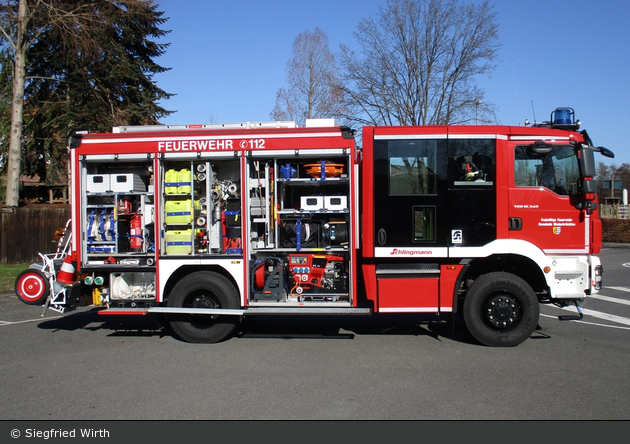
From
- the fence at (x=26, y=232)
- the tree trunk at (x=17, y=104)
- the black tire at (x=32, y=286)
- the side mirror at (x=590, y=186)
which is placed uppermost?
the tree trunk at (x=17, y=104)

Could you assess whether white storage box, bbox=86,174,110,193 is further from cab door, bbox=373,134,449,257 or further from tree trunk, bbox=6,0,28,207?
tree trunk, bbox=6,0,28,207

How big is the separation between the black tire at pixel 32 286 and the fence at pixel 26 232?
11.8 meters

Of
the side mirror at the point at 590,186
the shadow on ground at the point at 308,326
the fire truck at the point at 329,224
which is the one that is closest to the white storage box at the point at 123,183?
the fire truck at the point at 329,224

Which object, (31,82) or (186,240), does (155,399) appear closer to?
(186,240)

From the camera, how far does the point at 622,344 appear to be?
738cm

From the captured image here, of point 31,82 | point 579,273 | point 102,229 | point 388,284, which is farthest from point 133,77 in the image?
point 579,273

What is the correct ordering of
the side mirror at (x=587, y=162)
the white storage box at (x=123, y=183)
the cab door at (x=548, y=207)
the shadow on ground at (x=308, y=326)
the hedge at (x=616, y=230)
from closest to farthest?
the side mirror at (x=587, y=162), the cab door at (x=548, y=207), the white storage box at (x=123, y=183), the shadow on ground at (x=308, y=326), the hedge at (x=616, y=230)

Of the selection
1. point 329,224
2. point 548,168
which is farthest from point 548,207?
point 329,224

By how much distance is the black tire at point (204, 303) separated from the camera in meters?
7.37

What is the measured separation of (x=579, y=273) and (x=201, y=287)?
5449mm

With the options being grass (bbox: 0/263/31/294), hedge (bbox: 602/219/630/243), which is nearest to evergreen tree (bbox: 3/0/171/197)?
grass (bbox: 0/263/31/294)

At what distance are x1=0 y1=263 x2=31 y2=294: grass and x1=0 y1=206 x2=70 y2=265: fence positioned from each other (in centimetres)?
60

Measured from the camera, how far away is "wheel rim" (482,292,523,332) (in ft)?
23.1

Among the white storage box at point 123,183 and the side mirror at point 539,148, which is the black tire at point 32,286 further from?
the side mirror at point 539,148
